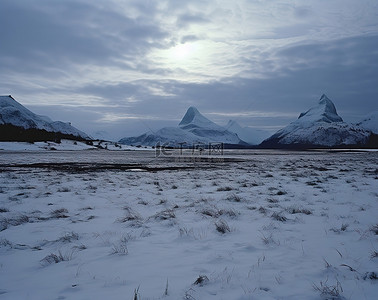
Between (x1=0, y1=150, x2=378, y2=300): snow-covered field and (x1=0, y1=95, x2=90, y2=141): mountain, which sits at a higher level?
(x1=0, y1=95, x2=90, y2=141): mountain

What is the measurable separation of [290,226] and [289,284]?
2574 millimetres

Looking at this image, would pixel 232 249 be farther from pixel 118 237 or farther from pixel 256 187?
pixel 256 187

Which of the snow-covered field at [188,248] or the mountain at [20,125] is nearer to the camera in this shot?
the snow-covered field at [188,248]

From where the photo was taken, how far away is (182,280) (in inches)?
136

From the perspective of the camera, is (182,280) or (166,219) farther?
(166,219)

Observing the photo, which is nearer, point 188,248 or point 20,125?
point 188,248

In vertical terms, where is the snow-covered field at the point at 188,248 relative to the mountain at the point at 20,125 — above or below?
below

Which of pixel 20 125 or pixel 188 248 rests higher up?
pixel 20 125

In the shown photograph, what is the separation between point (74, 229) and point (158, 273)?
2.91 m

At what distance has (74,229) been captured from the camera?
18.6 ft

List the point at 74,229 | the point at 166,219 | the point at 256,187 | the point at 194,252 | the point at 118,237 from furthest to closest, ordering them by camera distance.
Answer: the point at 256,187 → the point at 166,219 → the point at 74,229 → the point at 118,237 → the point at 194,252

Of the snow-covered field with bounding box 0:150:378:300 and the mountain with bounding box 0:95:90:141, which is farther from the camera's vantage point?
the mountain with bounding box 0:95:90:141

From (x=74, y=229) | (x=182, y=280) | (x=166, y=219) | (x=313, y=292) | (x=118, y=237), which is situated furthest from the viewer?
(x=166, y=219)

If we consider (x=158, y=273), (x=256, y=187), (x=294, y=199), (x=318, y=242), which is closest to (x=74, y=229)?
(x=158, y=273)
